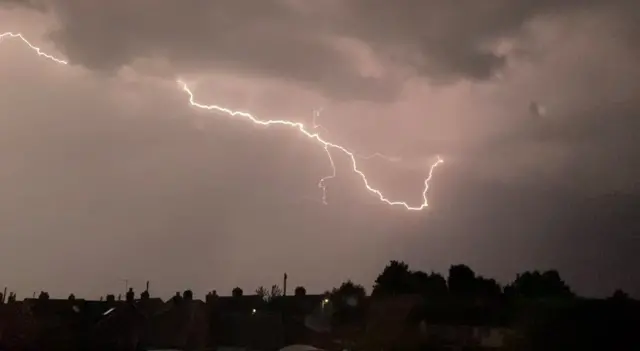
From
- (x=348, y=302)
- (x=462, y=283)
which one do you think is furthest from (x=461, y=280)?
(x=348, y=302)

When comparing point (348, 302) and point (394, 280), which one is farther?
point (394, 280)

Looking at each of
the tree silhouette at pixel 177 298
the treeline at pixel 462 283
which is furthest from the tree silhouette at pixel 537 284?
the tree silhouette at pixel 177 298

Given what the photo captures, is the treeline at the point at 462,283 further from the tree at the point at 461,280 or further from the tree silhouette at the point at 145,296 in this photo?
the tree silhouette at the point at 145,296

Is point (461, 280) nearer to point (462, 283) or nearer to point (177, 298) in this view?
point (462, 283)

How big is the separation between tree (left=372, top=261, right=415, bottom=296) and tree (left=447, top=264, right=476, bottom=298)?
13.1 feet

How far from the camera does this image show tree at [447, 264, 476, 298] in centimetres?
7150

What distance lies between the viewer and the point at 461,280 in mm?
73312

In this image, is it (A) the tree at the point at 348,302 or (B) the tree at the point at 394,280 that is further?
(B) the tree at the point at 394,280

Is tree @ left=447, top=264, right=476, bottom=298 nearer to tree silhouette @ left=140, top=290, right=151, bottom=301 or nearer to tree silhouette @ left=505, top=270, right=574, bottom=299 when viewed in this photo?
tree silhouette @ left=505, top=270, right=574, bottom=299

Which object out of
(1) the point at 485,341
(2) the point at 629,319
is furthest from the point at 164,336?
(2) the point at 629,319

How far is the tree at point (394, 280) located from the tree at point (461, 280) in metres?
3.98

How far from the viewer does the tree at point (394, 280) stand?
7056cm

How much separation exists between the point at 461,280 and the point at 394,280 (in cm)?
633

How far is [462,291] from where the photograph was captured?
7075cm
